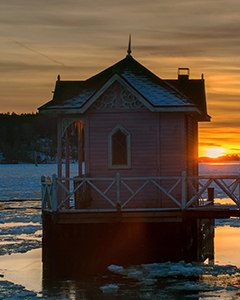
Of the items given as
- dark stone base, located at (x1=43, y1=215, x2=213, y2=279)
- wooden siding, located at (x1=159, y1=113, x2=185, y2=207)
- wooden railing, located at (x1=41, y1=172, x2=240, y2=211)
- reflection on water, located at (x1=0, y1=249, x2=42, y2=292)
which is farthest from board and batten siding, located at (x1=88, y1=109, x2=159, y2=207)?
reflection on water, located at (x1=0, y1=249, x2=42, y2=292)

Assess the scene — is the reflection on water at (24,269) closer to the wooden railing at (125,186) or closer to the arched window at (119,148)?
the wooden railing at (125,186)

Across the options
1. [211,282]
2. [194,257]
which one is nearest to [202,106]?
[194,257]

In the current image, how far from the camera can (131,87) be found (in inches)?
776

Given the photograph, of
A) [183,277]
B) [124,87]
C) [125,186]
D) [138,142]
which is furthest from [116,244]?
[124,87]

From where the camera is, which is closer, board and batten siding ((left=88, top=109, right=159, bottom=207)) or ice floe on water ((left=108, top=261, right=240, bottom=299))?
ice floe on water ((left=108, top=261, right=240, bottom=299))

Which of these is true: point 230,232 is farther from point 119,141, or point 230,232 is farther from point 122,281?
point 122,281

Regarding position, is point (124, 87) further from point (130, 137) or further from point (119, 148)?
point (119, 148)

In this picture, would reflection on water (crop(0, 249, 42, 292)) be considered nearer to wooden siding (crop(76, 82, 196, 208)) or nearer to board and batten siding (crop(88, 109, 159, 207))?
wooden siding (crop(76, 82, 196, 208))

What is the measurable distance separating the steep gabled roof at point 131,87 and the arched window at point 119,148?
4.72ft

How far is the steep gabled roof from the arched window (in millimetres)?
1440

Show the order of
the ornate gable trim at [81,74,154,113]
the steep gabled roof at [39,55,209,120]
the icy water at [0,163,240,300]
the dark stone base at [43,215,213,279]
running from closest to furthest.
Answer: the icy water at [0,163,240,300] → the dark stone base at [43,215,213,279] → the ornate gable trim at [81,74,154,113] → the steep gabled roof at [39,55,209,120]

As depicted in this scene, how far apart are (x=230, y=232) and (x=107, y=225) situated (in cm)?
1171

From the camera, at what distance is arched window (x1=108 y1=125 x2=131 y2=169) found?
20297 mm

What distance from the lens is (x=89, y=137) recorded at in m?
20.4
